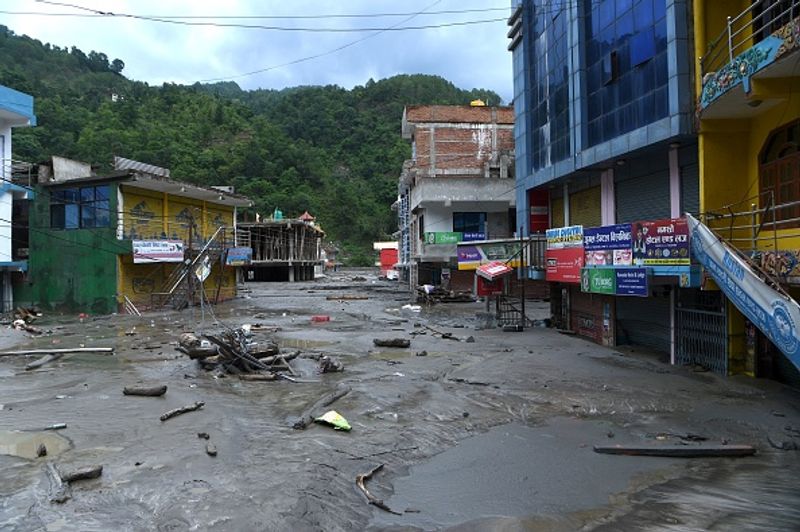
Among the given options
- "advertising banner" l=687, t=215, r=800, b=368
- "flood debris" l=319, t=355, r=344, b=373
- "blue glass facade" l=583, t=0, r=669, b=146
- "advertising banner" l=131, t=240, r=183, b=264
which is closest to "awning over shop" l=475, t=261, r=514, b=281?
"blue glass facade" l=583, t=0, r=669, b=146

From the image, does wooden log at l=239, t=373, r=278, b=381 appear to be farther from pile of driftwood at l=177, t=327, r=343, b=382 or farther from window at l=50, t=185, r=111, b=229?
window at l=50, t=185, r=111, b=229

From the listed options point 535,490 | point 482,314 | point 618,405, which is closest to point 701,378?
point 618,405

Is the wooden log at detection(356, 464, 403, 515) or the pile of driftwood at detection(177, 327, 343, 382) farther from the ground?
the pile of driftwood at detection(177, 327, 343, 382)

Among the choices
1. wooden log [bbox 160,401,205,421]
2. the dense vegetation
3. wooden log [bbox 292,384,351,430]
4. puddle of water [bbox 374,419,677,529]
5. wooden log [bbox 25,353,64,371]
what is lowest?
puddle of water [bbox 374,419,677,529]

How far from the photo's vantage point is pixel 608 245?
16938 mm

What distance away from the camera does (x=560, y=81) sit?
2167cm

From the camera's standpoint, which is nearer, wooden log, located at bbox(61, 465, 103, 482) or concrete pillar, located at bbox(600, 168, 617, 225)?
wooden log, located at bbox(61, 465, 103, 482)

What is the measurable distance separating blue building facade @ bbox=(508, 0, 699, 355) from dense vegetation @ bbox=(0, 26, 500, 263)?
50905mm

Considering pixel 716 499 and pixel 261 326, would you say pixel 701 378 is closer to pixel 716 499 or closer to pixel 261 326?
pixel 716 499

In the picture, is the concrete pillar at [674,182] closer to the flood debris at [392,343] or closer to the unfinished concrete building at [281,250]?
the flood debris at [392,343]

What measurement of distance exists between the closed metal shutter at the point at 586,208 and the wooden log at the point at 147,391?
15664 millimetres

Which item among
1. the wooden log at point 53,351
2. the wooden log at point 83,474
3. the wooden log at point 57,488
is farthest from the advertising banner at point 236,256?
the wooden log at point 83,474

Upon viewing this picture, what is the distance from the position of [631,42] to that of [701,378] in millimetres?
10205

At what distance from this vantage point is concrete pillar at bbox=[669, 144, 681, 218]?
51.1 feet
